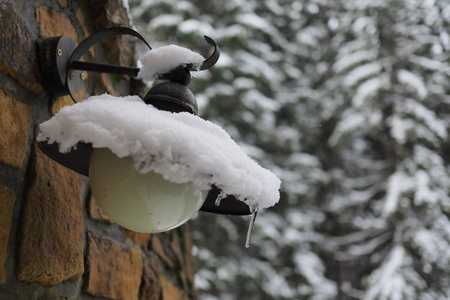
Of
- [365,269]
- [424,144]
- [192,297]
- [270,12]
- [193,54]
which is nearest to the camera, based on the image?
[193,54]

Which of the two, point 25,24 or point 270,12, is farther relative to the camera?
point 270,12

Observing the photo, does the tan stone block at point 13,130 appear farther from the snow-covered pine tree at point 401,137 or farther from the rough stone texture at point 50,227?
the snow-covered pine tree at point 401,137

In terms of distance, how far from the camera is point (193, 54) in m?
0.67

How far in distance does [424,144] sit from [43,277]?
3.71 meters

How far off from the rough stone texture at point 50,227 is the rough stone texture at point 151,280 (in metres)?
0.32

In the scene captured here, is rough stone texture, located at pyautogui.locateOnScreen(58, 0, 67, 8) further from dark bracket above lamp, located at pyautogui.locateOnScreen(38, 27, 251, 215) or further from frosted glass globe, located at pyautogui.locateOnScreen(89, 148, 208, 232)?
frosted glass globe, located at pyautogui.locateOnScreen(89, 148, 208, 232)

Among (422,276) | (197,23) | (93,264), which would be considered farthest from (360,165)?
(93,264)

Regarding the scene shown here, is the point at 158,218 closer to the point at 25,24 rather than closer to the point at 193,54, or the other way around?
the point at 193,54

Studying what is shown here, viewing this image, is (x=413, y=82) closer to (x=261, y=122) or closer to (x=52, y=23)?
(x=261, y=122)

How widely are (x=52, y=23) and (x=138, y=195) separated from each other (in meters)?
0.49

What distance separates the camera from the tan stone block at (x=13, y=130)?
25.7 inches

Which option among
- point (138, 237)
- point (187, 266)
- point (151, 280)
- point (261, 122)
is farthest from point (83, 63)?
point (261, 122)

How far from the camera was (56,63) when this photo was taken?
2.51ft

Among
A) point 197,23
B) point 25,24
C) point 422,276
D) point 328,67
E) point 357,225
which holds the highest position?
point 25,24
